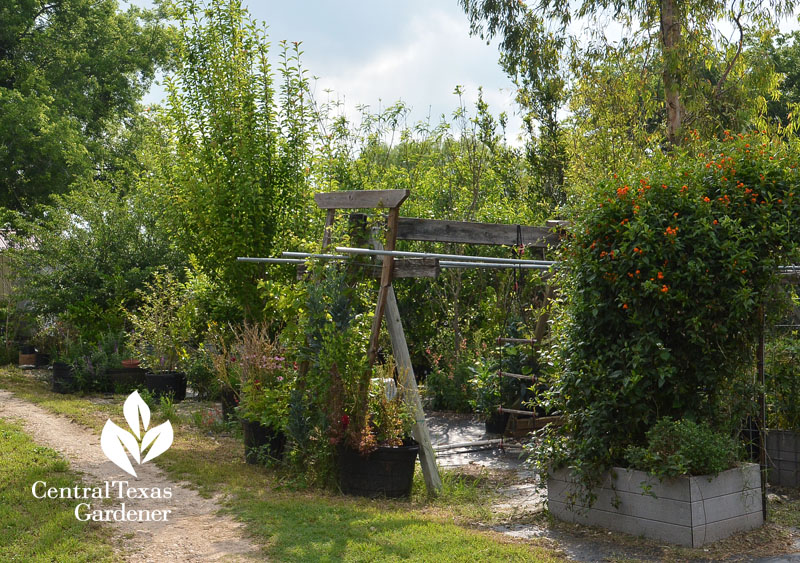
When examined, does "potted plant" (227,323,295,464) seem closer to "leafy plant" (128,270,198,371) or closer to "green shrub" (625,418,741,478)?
"green shrub" (625,418,741,478)

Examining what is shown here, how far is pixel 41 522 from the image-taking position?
5.53m

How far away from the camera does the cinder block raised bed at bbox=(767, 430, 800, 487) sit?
22.0ft

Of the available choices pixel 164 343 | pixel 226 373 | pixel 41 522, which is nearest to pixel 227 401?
pixel 226 373

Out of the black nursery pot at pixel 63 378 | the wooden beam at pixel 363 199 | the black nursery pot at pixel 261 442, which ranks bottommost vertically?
the black nursery pot at pixel 261 442

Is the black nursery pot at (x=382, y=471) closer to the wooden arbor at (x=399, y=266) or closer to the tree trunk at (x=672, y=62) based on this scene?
the wooden arbor at (x=399, y=266)

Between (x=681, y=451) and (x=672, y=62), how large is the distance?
381 inches

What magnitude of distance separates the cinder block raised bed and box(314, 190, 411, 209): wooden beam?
395 centimetres

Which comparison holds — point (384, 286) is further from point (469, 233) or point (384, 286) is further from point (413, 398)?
point (469, 233)

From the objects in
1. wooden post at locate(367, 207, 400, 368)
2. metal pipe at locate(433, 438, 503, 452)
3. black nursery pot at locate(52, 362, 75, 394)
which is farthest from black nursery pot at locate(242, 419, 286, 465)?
black nursery pot at locate(52, 362, 75, 394)

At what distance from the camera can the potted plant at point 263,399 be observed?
7359 mm

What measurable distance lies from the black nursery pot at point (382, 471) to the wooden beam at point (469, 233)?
198cm

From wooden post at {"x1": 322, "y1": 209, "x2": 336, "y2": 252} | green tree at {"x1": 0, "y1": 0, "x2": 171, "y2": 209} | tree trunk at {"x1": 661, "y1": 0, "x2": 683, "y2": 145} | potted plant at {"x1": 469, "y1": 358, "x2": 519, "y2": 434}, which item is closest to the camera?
wooden post at {"x1": 322, "y1": 209, "x2": 336, "y2": 252}

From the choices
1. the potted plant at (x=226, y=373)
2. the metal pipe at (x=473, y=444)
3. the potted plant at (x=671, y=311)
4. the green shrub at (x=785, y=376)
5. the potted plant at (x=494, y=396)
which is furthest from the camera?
the potted plant at (x=494, y=396)

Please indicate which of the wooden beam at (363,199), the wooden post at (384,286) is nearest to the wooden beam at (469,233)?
the wooden post at (384,286)
